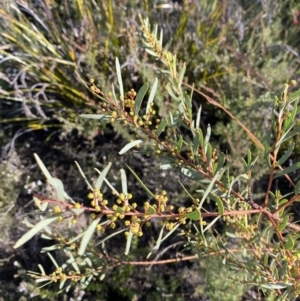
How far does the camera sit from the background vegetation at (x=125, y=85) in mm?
1444

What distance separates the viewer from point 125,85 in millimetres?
1599

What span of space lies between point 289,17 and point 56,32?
836mm

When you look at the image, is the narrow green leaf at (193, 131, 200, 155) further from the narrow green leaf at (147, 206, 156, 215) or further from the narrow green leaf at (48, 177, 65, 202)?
the narrow green leaf at (48, 177, 65, 202)

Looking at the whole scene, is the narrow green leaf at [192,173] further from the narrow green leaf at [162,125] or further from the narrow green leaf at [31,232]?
the narrow green leaf at [31,232]

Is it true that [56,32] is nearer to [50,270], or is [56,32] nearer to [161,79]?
[161,79]

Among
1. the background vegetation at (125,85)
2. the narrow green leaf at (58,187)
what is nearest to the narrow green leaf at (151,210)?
the narrow green leaf at (58,187)

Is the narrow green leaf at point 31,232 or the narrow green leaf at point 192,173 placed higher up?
the narrow green leaf at point 31,232

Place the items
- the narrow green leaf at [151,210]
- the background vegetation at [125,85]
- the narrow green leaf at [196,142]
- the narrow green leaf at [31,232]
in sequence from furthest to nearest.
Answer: the background vegetation at [125,85] < the narrow green leaf at [196,142] < the narrow green leaf at [151,210] < the narrow green leaf at [31,232]

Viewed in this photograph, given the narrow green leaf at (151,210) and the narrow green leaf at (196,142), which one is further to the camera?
the narrow green leaf at (196,142)

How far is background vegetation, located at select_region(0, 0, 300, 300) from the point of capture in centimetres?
144

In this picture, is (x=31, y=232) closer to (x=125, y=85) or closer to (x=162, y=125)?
(x=162, y=125)

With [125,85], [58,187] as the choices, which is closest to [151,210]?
[58,187]

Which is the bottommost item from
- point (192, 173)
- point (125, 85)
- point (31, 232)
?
point (125, 85)

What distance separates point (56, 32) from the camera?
151 centimetres
